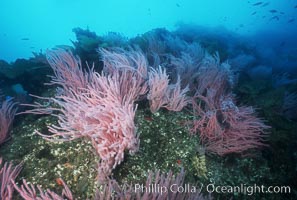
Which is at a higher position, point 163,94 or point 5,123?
point 163,94

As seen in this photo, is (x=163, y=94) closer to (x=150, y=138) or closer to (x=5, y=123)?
(x=150, y=138)

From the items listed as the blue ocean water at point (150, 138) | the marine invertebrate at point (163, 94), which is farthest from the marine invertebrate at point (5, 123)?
the marine invertebrate at point (163, 94)

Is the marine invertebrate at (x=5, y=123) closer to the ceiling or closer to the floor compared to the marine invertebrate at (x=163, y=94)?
closer to the floor

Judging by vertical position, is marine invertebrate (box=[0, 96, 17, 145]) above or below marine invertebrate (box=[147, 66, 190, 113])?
below

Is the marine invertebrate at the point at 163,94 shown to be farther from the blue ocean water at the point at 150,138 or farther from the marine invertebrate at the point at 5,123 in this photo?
the marine invertebrate at the point at 5,123

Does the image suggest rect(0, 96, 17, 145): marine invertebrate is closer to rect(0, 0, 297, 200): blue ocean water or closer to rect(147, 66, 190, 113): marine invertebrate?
rect(0, 0, 297, 200): blue ocean water

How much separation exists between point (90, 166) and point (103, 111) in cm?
75

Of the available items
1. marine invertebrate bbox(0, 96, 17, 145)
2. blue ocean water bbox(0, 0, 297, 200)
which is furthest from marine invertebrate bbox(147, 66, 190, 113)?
marine invertebrate bbox(0, 96, 17, 145)

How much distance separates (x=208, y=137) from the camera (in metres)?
3.69

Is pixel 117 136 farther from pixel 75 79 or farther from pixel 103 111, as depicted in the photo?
pixel 75 79

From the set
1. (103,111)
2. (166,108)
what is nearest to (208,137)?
(166,108)

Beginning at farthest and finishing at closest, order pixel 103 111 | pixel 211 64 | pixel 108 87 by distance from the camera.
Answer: pixel 211 64, pixel 108 87, pixel 103 111

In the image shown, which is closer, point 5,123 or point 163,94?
point 163,94

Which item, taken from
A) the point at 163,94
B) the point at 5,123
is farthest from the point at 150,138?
the point at 5,123
